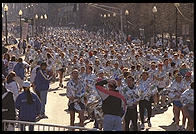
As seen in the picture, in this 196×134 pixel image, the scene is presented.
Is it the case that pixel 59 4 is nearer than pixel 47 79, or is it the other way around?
pixel 47 79

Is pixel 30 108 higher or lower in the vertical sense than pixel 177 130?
higher

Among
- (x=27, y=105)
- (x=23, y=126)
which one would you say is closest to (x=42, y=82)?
(x=27, y=105)

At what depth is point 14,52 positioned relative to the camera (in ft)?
86.3

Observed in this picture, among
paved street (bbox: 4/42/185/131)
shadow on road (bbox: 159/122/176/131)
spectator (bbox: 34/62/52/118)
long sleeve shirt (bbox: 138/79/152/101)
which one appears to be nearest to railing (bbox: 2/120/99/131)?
long sleeve shirt (bbox: 138/79/152/101)

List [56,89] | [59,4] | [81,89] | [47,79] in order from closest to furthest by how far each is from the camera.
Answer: [81,89] < [47,79] < [56,89] < [59,4]

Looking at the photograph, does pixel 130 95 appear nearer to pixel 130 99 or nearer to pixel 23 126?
pixel 130 99

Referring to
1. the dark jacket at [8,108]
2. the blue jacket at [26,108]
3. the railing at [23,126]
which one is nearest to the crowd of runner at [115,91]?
the blue jacket at [26,108]

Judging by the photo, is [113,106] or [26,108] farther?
[26,108]

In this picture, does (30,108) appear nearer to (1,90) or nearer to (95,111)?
(1,90)

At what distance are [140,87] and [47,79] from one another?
329 centimetres

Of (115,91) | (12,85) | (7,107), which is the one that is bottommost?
(7,107)

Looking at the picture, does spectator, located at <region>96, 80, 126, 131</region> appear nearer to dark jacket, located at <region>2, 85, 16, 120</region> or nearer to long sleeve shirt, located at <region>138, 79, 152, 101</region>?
dark jacket, located at <region>2, 85, 16, 120</region>

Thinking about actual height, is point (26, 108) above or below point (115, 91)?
below

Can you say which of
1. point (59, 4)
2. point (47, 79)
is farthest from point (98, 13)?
point (47, 79)
